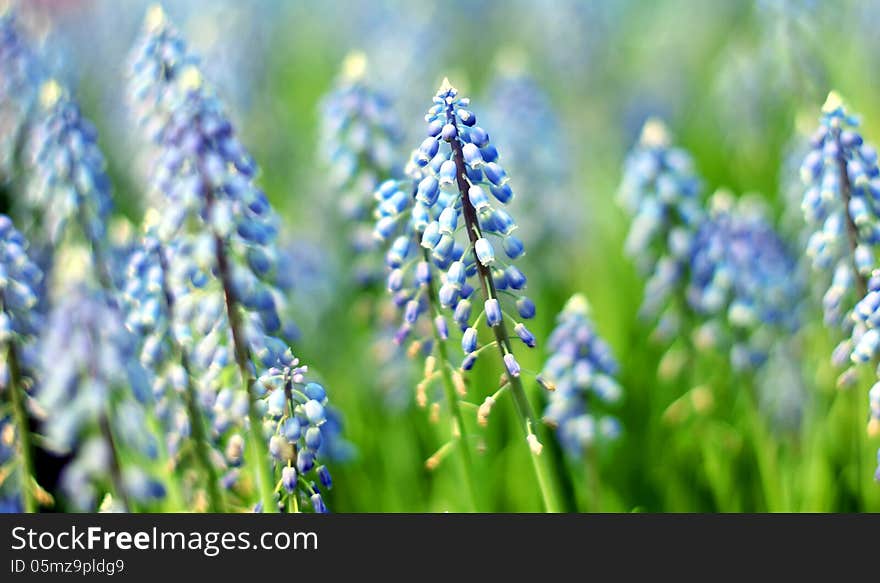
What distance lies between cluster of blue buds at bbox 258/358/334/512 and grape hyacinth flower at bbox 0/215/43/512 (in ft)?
3.68

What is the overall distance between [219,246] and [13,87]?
3087 millimetres

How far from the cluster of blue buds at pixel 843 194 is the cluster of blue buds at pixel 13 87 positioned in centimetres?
476

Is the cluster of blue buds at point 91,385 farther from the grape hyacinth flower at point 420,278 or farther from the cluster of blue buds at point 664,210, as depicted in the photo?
the cluster of blue buds at point 664,210

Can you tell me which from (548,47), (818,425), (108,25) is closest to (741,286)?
(818,425)

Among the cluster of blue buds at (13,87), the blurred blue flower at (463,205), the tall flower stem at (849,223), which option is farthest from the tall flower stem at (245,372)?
the tall flower stem at (849,223)

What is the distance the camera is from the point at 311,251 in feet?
27.8

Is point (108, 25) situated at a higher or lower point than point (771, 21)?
higher

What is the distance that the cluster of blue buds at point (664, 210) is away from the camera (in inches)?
251

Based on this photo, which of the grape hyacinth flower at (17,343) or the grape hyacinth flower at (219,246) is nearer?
the grape hyacinth flower at (219,246)

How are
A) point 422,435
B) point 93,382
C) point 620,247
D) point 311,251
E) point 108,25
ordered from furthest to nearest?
point 108,25, point 620,247, point 311,251, point 422,435, point 93,382

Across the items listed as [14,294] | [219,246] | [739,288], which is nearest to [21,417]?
[14,294]

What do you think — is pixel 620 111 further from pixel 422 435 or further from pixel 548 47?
pixel 422 435

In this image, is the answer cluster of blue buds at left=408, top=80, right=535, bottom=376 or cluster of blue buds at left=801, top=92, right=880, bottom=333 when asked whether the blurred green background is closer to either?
cluster of blue buds at left=408, top=80, right=535, bottom=376

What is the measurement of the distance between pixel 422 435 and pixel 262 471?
2774mm
